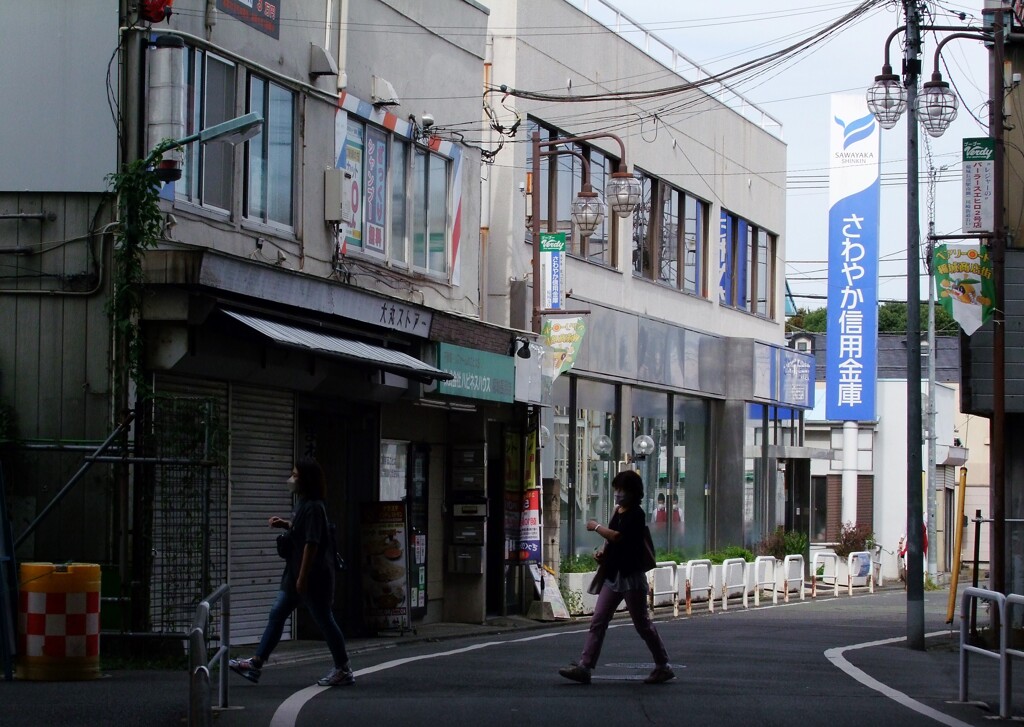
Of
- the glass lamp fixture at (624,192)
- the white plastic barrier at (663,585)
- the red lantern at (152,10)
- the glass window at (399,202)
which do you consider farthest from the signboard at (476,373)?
the red lantern at (152,10)

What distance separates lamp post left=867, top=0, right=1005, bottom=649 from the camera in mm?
19422

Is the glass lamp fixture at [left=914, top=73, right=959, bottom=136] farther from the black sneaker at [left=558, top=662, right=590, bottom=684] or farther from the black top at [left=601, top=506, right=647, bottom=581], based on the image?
the black sneaker at [left=558, top=662, right=590, bottom=684]

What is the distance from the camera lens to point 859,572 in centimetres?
3788

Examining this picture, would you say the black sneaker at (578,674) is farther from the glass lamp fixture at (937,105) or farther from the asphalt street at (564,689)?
the glass lamp fixture at (937,105)

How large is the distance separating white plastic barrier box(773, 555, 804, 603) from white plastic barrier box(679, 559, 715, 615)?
333cm

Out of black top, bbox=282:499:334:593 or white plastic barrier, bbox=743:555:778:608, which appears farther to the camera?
white plastic barrier, bbox=743:555:778:608

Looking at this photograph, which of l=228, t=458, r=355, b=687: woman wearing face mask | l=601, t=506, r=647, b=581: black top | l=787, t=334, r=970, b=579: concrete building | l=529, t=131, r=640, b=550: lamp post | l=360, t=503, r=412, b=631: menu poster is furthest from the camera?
l=787, t=334, r=970, b=579: concrete building

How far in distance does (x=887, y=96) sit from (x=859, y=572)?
2051 cm

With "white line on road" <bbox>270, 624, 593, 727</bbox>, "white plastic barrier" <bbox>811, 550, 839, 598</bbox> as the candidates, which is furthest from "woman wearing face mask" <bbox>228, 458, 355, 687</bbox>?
"white plastic barrier" <bbox>811, 550, 839, 598</bbox>

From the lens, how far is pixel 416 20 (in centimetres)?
2203

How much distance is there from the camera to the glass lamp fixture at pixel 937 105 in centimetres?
1941

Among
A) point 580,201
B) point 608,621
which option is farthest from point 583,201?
point 608,621

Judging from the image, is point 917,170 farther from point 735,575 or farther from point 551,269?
point 735,575

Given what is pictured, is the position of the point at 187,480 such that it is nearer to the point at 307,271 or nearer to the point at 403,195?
the point at 307,271
